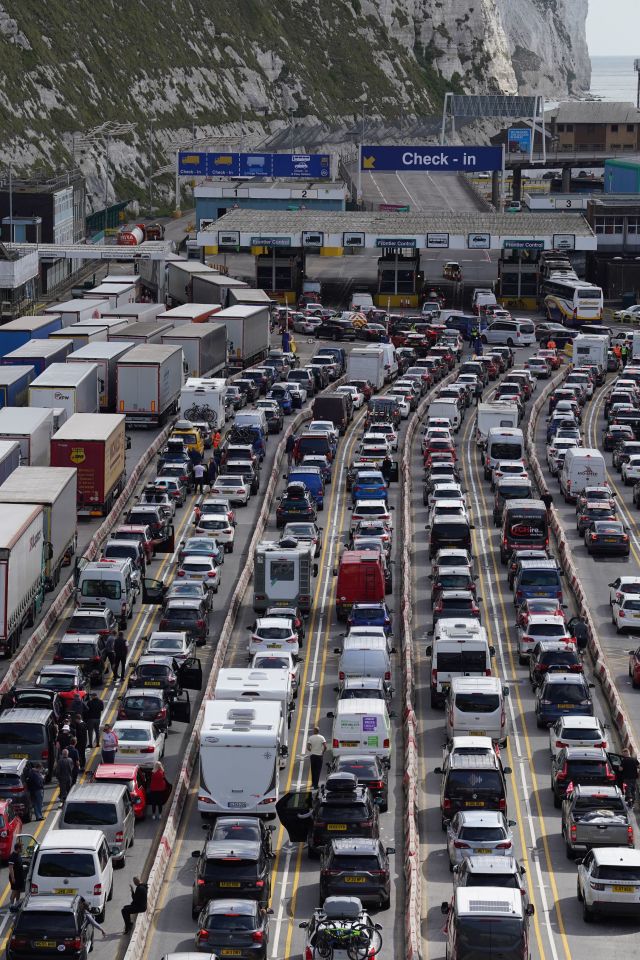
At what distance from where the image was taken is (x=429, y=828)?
39.1m

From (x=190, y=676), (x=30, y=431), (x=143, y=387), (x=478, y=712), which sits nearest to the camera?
(x=478, y=712)

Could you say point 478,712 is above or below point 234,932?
below

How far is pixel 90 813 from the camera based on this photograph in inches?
1430

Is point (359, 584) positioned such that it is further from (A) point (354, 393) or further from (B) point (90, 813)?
(A) point (354, 393)

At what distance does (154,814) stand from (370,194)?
476ft

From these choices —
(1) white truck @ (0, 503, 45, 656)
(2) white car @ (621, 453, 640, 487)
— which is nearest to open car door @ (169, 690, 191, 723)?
(1) white truck @ (0, 503, 45, 656)

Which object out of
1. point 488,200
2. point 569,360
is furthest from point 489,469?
point 488,200

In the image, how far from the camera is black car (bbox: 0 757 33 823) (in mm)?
38531

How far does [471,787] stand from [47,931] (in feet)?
34.6

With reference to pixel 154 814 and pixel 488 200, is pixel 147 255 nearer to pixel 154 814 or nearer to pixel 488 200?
pixel 488 200

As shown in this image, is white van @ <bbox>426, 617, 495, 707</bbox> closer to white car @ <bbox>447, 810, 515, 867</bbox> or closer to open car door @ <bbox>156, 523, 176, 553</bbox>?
white car @ <bbox>447, 810, 515, 867</bbox>

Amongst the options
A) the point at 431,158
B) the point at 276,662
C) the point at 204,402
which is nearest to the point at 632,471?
the point at 204,402

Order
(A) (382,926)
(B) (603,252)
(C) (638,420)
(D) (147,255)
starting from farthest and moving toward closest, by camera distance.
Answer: (B) (603,252) < (D) (147,255) < (C) (638,420) < (A) (382,926)

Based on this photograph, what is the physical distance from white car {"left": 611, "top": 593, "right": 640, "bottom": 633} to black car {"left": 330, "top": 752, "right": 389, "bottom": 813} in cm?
1627
